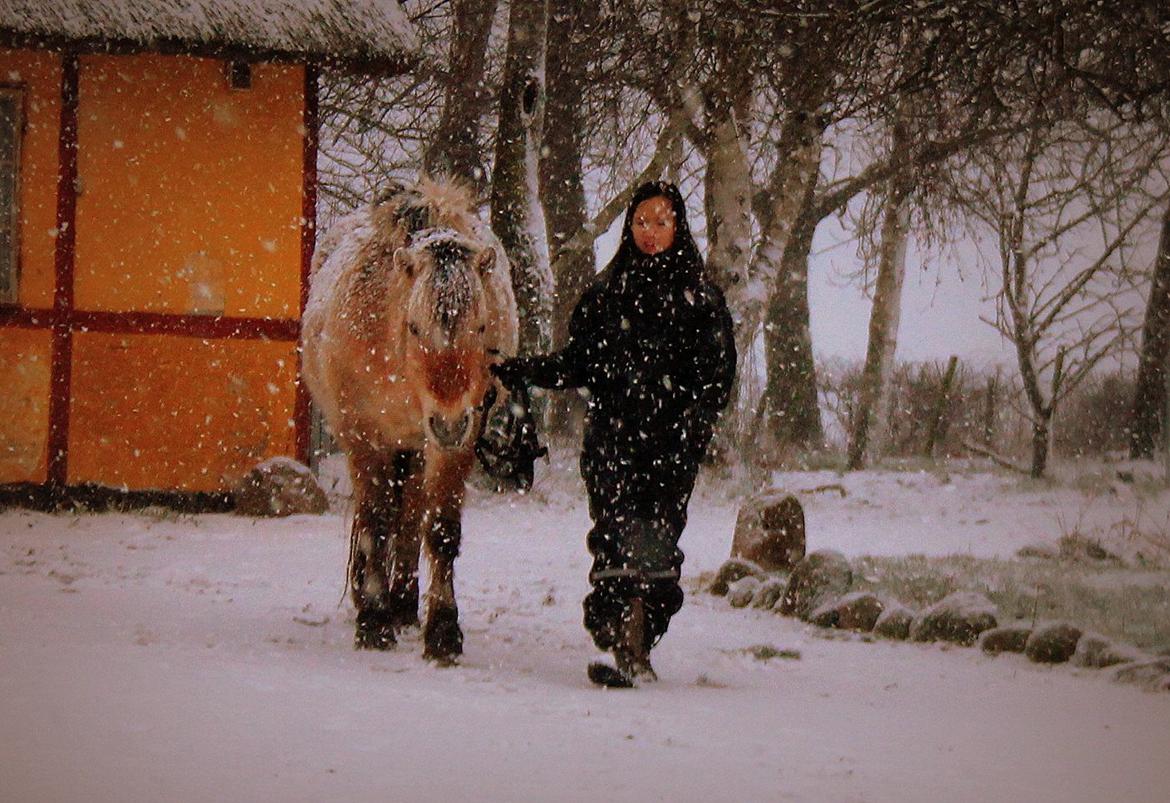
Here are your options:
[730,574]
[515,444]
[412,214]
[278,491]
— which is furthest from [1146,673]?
[278,491]

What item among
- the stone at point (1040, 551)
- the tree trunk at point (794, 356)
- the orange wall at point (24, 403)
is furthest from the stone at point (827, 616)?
the tree trunk at point (794, 356)

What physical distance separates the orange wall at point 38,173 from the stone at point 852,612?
7105 mm

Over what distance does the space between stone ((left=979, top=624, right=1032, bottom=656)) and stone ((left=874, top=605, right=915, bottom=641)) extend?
17.4 inches

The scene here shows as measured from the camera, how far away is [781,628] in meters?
6.98

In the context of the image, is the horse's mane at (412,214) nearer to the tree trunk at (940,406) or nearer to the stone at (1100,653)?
the stone at (1100,653)

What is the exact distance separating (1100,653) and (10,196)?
9.02 m

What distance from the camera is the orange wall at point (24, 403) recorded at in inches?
420

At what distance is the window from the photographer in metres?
10.8

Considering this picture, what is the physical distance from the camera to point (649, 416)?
526 centimetres

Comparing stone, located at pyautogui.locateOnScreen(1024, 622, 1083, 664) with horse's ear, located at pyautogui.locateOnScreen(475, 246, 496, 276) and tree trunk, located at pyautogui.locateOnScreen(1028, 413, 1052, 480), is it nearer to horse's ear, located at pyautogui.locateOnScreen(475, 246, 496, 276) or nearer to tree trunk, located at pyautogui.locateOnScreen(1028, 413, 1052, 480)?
horse's ear, located at pyautogui.locateOnScreen(475, 246, 496, 276)

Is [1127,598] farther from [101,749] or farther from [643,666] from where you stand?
[101,749]

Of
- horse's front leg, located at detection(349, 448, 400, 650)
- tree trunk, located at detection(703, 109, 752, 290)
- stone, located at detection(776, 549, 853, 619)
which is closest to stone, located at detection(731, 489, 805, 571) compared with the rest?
stone, located at detection(776, 549, 853, 619)

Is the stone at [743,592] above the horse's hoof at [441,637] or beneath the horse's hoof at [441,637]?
beneath

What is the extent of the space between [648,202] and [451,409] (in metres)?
1.14
